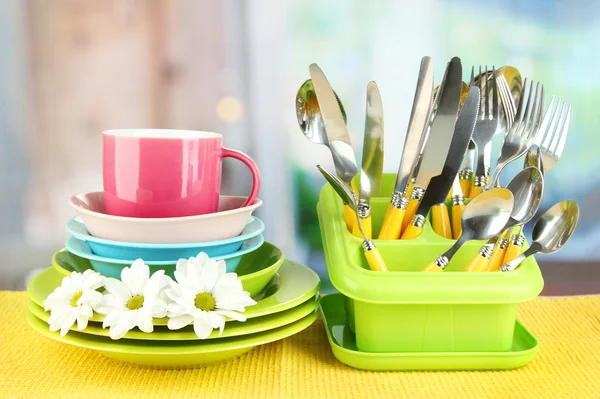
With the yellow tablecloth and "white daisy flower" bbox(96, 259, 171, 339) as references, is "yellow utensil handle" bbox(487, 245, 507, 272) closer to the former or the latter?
the yellow tablecloth

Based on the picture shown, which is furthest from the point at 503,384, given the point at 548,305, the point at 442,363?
the point at 548,305

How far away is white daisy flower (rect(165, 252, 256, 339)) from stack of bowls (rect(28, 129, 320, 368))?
0.07 feet

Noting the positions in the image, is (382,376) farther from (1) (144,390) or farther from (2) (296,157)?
(2) (296,157)

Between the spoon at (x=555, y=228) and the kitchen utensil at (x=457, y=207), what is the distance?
85 millimetres

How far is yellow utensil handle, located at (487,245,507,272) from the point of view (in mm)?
667

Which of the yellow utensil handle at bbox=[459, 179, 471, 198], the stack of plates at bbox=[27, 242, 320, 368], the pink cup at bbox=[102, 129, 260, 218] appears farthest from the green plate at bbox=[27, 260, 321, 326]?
the yellow utensil handle at bbox=[459, 179, 471, 198]

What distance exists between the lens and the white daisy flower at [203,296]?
1.83 feet

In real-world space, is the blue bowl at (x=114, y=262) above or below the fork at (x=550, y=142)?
below

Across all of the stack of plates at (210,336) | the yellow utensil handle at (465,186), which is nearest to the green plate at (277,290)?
the stack of plates at (210,336)

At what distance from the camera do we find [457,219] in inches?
28.3

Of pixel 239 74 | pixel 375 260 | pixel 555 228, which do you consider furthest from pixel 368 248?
pixel 239 74

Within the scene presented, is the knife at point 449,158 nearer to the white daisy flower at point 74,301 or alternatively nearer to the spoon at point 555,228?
the spoon at point 555,228

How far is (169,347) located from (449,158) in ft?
1.15

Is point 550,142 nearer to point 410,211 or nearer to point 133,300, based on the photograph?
point 410,211
